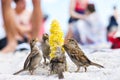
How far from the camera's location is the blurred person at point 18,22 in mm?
8180

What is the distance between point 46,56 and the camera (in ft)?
17.4

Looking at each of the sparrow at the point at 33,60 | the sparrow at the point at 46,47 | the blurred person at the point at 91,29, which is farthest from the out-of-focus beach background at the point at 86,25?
the sparrow at the point at 33,60

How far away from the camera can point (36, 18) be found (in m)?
8.23

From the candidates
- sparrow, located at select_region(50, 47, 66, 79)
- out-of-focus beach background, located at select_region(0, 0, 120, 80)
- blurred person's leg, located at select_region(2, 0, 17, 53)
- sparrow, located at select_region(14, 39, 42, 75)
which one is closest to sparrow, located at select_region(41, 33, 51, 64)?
sparrow, located at select_region(14, 39, 42, 75)

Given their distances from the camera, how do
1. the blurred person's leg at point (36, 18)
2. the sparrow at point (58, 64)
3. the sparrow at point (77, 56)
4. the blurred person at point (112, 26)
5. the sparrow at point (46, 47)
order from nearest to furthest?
the sparrow at point (58, 64), the sparrow at point (77, 56), the sparrow at point (46, 47), the blurred person's leg at point (36, 18), the blurred person at point (112, 26)

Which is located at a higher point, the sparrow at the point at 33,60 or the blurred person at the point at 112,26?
the sparrow at the point at 33,60

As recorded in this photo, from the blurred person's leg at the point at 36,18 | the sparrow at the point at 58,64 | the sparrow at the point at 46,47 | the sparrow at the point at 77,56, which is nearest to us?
the sparrow at the point at 58,64

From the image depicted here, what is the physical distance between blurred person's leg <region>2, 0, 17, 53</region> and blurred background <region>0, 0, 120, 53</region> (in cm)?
8

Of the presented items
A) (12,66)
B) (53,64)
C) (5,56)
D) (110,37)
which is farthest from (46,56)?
(110,37)

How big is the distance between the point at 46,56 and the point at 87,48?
3073mm

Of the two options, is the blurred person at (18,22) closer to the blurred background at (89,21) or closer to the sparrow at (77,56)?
the blurred background at (89,21)

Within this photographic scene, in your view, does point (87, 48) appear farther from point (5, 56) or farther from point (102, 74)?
point (102, 74)

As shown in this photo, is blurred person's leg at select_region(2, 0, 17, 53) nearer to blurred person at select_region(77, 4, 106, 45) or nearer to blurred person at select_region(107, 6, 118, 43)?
blurred person at select_region(77, 4, 106, 45)

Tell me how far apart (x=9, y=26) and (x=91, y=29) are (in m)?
1.60
